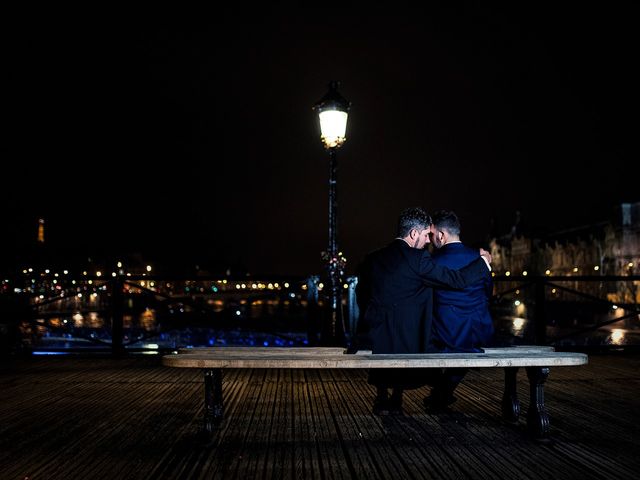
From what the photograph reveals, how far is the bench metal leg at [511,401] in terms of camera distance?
5.58 metres

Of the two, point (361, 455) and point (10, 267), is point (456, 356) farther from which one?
point (10, 267)

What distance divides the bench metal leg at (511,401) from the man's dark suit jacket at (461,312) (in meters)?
0.36

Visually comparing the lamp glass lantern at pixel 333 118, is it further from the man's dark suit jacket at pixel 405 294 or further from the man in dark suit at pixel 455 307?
the man's dark suit jacket at pixel 405 294

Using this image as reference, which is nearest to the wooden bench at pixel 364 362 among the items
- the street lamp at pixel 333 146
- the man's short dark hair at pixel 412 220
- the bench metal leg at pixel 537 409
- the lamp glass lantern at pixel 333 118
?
the bench metal leg at pixel 537 409

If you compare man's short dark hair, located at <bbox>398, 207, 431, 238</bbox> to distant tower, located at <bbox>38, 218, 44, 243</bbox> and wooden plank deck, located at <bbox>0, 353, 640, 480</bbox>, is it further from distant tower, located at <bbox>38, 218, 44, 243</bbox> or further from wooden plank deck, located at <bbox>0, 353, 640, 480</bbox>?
distant tower, located at <bbox>38, 218, 44, 243</bbox>

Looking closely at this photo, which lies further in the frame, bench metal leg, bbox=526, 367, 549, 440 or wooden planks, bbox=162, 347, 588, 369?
bench metal leg, bbox=526, 367, 549, 440

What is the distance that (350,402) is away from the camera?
644cm

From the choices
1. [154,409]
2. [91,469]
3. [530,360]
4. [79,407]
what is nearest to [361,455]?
[530,360]

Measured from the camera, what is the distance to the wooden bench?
466cm

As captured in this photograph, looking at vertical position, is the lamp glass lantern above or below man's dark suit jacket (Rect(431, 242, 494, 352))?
above

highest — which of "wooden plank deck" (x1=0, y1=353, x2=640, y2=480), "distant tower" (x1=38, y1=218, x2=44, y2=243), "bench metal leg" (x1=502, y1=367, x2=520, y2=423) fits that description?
"distant tower" (x1=38, y1=218, x2=44, y2=243)

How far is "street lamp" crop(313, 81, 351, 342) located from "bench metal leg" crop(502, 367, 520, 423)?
218 inches

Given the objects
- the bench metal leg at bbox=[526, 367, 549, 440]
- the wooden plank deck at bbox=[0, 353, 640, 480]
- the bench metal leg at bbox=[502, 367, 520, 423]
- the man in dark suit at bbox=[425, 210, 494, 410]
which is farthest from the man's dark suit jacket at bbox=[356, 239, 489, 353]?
the bench metal leg at bbox=[502, 367, 520, 423]

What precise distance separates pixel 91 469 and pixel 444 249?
3347 millimetres
